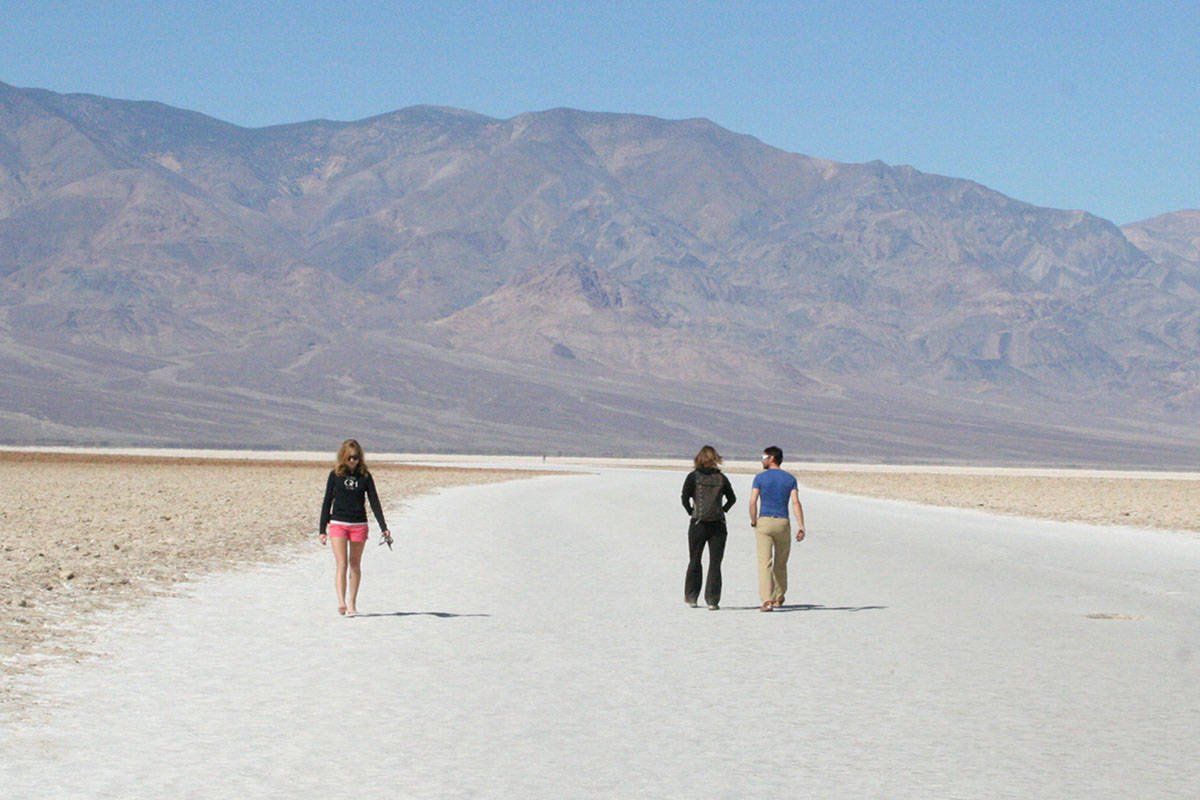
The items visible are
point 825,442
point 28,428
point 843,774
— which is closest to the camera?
point 843,774

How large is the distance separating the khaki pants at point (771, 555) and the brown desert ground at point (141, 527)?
594 centimetres

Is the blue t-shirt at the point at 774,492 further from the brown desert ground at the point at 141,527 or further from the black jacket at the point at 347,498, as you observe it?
the brown desert ground at the point at 141,527

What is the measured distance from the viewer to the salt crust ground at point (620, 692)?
7203 millimetres

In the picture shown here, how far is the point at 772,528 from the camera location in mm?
14125

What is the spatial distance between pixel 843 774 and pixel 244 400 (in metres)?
189

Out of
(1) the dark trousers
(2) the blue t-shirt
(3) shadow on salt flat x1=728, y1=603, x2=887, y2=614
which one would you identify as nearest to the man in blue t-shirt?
(2) the blue t-shirt

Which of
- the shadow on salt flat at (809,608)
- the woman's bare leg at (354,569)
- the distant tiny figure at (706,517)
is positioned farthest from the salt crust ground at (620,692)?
the distant tiny figure at (706,517)

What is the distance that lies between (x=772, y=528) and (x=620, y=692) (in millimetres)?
4848

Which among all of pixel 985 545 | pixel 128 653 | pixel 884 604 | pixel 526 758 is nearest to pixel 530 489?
pixel 985 545

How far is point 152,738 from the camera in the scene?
7.93 m

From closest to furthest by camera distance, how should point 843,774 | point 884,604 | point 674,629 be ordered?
point 843,774
point 674,629
point 884,604

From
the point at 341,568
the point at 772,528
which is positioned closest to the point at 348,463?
the point at 341,568

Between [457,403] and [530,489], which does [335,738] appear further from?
[457,403]

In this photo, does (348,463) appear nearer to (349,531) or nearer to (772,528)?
(349,531)
